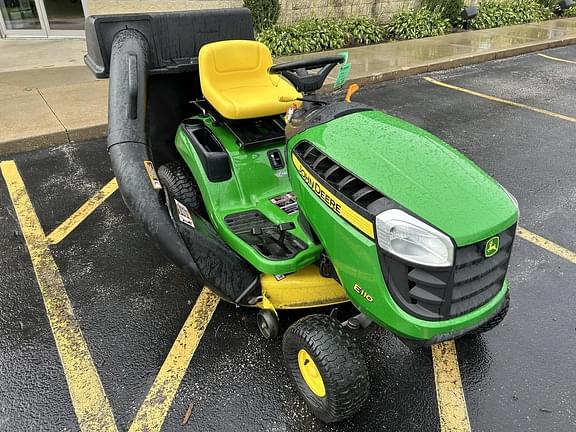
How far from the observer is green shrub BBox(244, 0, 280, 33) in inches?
326

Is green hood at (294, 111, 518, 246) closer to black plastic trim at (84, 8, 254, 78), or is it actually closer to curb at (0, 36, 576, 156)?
black plastic trim at (84, 8, 254, 78)

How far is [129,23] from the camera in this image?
10.9 feet

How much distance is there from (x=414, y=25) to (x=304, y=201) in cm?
869

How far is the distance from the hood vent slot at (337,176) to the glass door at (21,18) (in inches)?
360

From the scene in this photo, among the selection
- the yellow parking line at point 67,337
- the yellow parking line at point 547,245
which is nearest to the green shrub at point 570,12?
the yellow parking line at point 547,245

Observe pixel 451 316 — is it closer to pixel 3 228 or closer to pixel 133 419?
pixel 133 419

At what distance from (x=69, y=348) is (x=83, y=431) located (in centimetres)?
57

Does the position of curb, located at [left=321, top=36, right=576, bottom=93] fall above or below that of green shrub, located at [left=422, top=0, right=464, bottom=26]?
below

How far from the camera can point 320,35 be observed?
340 inches

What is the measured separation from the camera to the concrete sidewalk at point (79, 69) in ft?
16.5

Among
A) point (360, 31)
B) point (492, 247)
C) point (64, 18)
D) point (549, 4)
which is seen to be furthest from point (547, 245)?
point (549, 4)

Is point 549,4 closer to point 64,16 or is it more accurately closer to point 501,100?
point 501,100

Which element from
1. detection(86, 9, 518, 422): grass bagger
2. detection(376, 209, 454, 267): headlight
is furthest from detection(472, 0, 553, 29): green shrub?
detection(376, 209, 454, 267): headlight

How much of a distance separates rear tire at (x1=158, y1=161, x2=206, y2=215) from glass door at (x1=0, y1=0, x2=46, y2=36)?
7.83m
